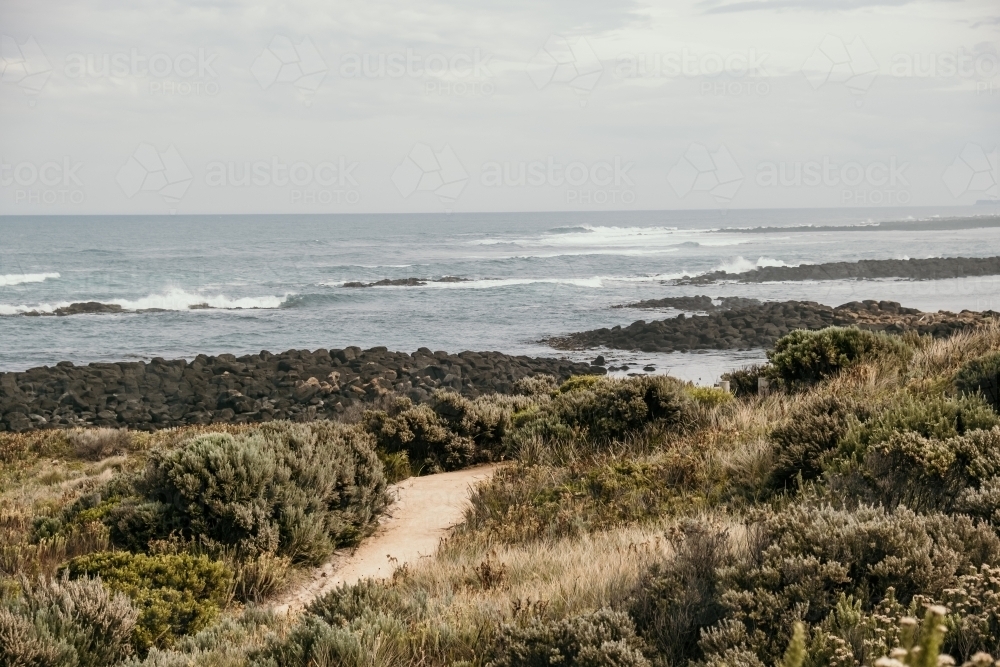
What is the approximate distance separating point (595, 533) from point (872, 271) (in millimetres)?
55938

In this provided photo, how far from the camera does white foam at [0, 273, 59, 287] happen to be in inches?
2241

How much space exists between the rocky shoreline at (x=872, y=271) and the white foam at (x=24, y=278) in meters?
43.5

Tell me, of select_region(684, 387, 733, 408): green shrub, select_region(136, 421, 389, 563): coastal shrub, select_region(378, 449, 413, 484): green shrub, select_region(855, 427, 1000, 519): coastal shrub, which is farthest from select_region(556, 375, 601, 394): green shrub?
select_region(855, 427, 1000, 519): coastal shrub

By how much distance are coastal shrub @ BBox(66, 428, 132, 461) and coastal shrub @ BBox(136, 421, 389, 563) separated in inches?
377

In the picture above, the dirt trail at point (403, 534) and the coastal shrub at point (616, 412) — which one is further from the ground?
the coastal shrub at point (616, 412)

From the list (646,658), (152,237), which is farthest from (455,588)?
(152,237)

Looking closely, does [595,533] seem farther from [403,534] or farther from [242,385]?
[242,385]

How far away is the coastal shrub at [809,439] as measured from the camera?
6.88 meters

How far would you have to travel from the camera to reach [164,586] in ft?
20.3

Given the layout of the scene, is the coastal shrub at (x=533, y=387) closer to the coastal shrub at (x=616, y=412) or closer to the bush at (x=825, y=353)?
the coastal shrub at (x=616, y=412)

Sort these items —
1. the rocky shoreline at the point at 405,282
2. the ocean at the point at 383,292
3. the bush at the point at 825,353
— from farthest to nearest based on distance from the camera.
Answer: the rocky shoreline at the point at 405,282 < the ocean at the point at 383,292 < the bush at the point at 825,353

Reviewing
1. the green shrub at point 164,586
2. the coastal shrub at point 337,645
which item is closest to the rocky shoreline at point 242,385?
the green shrub at point 164,586

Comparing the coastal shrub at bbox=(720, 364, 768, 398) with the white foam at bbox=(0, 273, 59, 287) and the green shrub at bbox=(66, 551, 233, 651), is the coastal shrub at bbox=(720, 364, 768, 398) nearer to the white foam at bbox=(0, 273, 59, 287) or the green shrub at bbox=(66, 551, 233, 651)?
the green shrub at bbox=(66, 551, 233, 651)

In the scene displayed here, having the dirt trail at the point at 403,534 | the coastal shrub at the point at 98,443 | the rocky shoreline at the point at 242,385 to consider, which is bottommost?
the rocky shoreline at the point at 242,385
